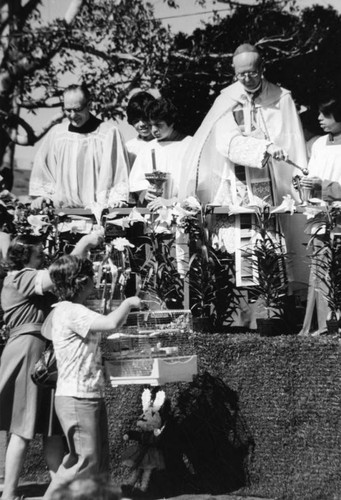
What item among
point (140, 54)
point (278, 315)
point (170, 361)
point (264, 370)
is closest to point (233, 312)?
point (278, 315)

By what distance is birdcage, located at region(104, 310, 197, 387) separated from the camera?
599cm

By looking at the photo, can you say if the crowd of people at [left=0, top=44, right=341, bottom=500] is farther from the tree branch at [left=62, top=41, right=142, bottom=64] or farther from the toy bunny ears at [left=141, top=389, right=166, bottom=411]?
the tree branch at [left=62, top=41, right=142, bottom=64]

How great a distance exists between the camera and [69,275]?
5555 millimetres

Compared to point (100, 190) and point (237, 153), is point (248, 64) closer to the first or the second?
point (237, 153)

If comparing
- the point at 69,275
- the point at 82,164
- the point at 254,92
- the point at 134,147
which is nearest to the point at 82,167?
the point at 82,164

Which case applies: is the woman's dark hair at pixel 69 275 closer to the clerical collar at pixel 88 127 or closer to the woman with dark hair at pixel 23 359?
the woman with dark hair at pixel 23 359

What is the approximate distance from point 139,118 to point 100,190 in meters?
0.80

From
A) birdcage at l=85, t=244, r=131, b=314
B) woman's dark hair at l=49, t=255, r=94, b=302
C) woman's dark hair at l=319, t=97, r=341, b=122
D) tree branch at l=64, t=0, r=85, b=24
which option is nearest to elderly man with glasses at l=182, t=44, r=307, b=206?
woman's dark hair at l=319, t=97, r=341, b=122

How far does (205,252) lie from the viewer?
7.10 metres

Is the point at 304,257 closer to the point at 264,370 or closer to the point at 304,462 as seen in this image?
the point at 264,370

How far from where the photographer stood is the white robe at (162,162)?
27.4 ft

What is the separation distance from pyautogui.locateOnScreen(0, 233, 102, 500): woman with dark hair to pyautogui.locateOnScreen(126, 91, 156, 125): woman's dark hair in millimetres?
2715

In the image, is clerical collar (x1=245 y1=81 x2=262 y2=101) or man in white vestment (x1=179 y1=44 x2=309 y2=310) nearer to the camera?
man in white vestment (x1=179 y1=44 x2=309 y2=310)

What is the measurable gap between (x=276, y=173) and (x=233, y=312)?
121cm
